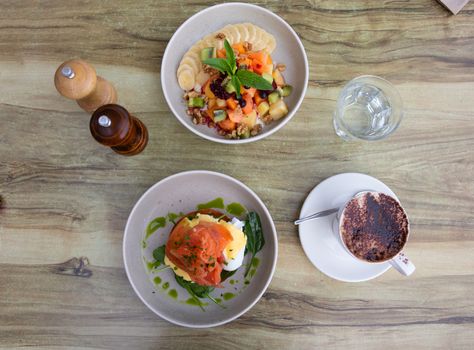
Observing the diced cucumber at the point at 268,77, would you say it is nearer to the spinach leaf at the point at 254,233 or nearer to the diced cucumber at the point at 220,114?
the diced cucumber at the point at 220,114

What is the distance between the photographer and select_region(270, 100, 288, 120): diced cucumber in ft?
4.60

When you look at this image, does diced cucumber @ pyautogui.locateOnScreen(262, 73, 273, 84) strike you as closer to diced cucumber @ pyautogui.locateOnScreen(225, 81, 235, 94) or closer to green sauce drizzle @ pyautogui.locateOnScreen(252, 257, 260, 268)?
diced cucumber @ pyautogui.locateOnScreen(225, 81, 235, 94)

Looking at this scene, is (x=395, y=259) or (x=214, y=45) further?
(x=214, y=45)

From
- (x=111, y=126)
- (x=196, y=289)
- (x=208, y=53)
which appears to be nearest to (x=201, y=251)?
(x=196, y=289)

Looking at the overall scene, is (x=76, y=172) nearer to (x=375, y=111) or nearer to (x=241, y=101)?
(x=241, y=101)

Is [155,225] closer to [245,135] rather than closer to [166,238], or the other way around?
[166,238]

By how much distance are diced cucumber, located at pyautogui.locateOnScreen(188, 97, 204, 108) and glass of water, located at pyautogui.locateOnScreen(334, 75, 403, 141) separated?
0.48m

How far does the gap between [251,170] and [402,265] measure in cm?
58

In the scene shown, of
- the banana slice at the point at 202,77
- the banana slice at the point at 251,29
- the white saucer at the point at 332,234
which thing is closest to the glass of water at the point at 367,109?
the white saucer at the point at 332,234

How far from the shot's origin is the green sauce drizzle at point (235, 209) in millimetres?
1412

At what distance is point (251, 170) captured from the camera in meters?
1.44

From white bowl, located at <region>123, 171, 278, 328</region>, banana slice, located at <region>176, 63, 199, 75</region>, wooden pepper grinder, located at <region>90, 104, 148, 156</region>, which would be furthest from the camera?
banana slice, located at <region>176, 63, 199, 75</region>

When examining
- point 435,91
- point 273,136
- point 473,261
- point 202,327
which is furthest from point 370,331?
point 435,91

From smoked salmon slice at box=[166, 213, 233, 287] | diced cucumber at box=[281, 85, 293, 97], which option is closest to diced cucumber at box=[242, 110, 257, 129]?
diced cucumber at box=[281, 85, 293, 97]
